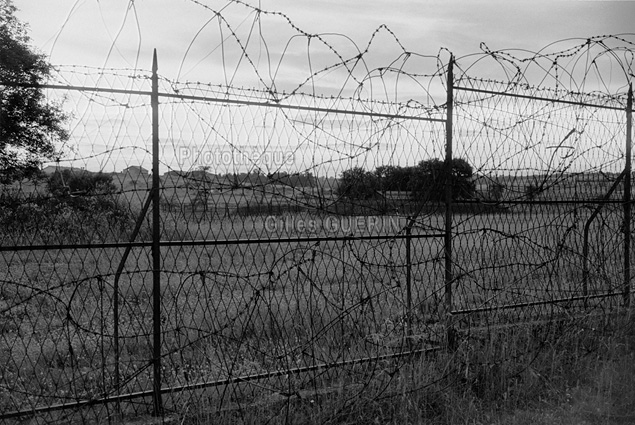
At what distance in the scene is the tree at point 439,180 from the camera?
4.89 metres

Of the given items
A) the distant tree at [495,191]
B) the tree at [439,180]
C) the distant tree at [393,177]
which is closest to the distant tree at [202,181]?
the distant tree at [393,177]

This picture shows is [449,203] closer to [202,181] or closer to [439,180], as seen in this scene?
[439,180]

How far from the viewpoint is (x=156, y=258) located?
3.47 metres

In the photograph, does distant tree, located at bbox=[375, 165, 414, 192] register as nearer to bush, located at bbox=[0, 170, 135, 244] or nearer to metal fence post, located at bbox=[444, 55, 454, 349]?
metal fence post, located at bbox=[444, 55, 454, 349]

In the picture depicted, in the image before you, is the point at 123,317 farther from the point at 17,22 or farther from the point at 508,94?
the point at 17,22

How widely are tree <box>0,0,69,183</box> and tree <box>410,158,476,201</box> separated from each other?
9.19 ft

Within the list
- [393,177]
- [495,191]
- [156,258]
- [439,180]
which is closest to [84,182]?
[156,258]

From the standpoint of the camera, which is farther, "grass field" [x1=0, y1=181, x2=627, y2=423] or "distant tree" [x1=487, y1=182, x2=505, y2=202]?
"distant tree" [x1=487, y1=182, x2=505, y2=202]

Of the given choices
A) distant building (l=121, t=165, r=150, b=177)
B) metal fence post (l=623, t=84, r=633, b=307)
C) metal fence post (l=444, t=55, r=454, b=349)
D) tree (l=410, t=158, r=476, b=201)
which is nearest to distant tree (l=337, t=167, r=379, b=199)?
tree (l=410, t=158, r=476, b=201)

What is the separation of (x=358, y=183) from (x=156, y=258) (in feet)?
6.13

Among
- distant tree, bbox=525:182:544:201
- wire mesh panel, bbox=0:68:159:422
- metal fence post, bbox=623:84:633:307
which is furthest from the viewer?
metal fence post, bbox=623:84:633:307

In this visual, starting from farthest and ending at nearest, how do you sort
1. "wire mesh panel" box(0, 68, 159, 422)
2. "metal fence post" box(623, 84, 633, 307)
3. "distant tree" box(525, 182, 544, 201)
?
"metal fence post" box(623, 84, 633, 307), "distant tree" box(525, 182, 544, 201), "wire mesh panel" box(0, 68, 159, 422)

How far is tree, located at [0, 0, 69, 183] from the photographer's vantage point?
12.4ft

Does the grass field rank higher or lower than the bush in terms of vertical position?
lower
